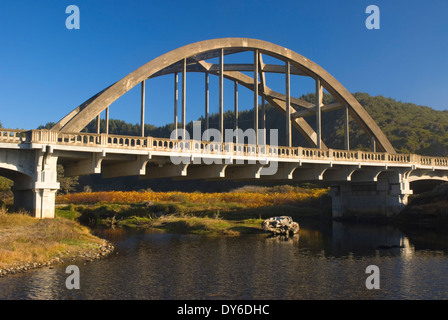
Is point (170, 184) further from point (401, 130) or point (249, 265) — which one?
point (249, 265)

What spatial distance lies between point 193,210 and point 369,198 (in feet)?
70.5

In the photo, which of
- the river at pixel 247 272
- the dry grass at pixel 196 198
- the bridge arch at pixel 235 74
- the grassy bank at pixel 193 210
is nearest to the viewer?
the river at pixel 247 272

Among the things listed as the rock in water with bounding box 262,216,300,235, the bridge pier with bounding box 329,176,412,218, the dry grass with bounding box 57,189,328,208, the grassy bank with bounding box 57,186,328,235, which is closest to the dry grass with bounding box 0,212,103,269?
the grassy bank with bounding box 57,186,328,235

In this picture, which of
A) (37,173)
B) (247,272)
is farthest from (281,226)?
(37,173)

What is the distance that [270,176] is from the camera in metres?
39.0

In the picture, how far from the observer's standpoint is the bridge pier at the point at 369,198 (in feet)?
158

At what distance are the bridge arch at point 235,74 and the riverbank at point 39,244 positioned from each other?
713cm

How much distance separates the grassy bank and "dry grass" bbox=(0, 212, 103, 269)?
46.0 ft

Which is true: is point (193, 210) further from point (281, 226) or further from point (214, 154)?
point (214, 154)

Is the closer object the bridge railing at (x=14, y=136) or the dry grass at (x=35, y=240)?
the dry grass at (x=35, y=240)

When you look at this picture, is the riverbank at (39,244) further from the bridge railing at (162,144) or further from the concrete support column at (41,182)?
the bridge railing at (162,144)

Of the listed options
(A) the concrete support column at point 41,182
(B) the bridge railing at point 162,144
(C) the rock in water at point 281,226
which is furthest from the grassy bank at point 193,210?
(A) the concrete support column at point 41,182

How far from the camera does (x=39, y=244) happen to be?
2139 centimetres
